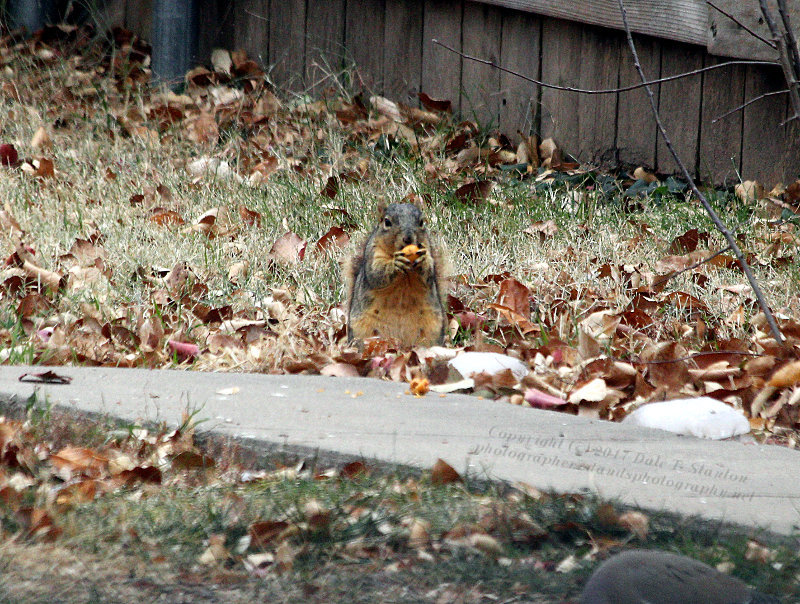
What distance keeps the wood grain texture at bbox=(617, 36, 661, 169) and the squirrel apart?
2.67 metres

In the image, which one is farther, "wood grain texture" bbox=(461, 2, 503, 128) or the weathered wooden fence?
"wood grain texture" bbox=(461, 2, 503, 128)

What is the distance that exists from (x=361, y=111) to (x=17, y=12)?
3.46 meters

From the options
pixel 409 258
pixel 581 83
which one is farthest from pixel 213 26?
pixel 409 258

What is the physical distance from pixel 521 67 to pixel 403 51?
3.20ft

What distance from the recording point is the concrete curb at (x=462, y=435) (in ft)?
7.97

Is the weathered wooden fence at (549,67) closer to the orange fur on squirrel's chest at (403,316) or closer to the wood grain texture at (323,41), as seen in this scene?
the wood grain texture at (323,41)

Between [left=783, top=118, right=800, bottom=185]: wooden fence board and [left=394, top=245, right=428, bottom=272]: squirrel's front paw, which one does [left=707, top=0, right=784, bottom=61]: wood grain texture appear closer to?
[left=783, top=118, right=800, bottom=185]: wooden fence board

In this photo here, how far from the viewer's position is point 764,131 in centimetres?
564

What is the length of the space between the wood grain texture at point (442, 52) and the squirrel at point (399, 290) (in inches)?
131

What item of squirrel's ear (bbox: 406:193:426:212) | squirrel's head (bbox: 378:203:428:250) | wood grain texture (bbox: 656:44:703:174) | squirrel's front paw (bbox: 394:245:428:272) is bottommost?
squirrel's front paw (bbox: 394:245:428:272)

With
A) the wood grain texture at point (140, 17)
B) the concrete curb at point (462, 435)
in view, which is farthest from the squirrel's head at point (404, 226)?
the wood grain texture at point (140, 17)

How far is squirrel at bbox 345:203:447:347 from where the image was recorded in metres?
3.77

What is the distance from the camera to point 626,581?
1.79m

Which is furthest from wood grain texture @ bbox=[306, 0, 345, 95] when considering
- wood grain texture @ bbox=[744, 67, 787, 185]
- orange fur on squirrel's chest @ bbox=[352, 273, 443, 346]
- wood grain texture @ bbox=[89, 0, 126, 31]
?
orange fur on squirrel's chest @ bbox=[352, 273, 443, 346]
